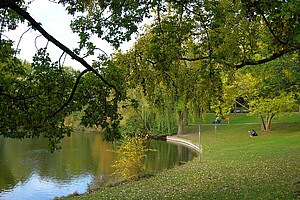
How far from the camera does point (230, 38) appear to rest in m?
6.50

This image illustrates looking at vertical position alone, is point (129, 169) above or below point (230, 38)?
below

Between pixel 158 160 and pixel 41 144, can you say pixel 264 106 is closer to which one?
pixel 158 160

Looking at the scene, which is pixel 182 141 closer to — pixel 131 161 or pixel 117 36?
pixel 131 161

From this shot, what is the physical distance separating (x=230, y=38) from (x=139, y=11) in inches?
70.9

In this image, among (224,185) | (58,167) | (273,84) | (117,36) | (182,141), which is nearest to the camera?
(117,36)

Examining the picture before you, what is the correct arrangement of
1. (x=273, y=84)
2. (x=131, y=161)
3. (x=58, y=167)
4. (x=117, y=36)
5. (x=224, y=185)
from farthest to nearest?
(x=58, y=167), (x=131, y=161), (x=273, y=84), (x=224, y=185), (x=117, y=36)

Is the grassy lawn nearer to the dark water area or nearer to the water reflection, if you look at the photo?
the water reflection

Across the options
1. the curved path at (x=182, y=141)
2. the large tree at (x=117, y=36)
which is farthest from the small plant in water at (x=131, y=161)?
the curved path at (x=182, y=141)

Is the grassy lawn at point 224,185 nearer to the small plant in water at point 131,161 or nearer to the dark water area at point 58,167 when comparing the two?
the small plant in water at point 131,161

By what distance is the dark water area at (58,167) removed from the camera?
14666mm

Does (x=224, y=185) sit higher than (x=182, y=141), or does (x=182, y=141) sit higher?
(x=182, y=141)

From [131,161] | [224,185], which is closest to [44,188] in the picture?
[131,161]

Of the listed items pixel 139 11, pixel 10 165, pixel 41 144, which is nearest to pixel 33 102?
pixel 139 11

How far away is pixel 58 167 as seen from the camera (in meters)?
18.9
